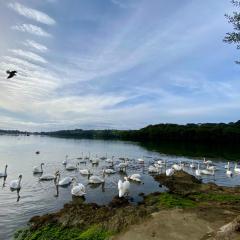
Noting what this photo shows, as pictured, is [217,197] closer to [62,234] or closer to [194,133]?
[62,234]

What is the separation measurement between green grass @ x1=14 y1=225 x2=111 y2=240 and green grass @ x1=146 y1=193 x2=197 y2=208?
7.14m

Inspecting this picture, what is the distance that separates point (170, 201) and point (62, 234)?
992cm

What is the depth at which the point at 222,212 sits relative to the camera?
74.6ft

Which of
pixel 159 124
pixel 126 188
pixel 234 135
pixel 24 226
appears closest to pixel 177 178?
pixel 126 188

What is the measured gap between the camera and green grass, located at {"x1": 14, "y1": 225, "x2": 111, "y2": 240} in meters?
18.9

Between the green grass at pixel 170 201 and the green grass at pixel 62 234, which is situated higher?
the green grass at pixel 170 201

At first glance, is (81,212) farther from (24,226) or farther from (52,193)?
(52,193)

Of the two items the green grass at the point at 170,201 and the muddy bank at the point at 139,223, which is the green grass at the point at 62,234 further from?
the green grass at the point at 170,201

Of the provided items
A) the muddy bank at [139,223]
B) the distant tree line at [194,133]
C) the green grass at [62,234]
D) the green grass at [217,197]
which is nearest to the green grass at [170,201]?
the muddy bank at [139,223]

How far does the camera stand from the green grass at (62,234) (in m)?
18.9

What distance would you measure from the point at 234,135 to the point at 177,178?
360 feet

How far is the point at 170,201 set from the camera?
27.1 meters

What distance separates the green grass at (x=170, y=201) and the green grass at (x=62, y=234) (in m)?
7.14

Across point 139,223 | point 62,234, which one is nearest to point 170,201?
point 139,223
